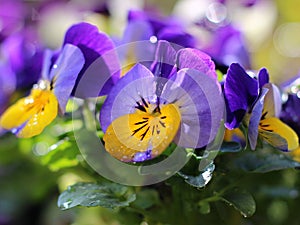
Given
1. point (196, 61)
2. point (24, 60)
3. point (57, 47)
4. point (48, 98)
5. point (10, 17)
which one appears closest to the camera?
point (196, 61)

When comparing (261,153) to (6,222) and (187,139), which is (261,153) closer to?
(187,139)

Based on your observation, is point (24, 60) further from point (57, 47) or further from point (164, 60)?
point (164, 60)

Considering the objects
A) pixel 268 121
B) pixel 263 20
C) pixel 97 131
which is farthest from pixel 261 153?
pixel 263 20

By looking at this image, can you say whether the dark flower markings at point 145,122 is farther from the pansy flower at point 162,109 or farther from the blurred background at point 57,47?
the blurred background at point 57,47

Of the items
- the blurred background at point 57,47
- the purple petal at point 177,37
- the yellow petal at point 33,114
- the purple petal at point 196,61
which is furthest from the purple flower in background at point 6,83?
the purple petal at point 196,61

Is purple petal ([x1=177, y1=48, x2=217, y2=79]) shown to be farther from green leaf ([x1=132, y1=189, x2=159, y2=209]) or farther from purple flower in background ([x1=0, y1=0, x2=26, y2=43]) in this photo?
purple flower in background ([x1=0, y1=0, x2=26, y2=43])

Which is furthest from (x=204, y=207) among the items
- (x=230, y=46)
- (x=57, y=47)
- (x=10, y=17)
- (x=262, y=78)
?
(x=10, y=17)

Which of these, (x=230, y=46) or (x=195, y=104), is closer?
(x=195, y=104)
